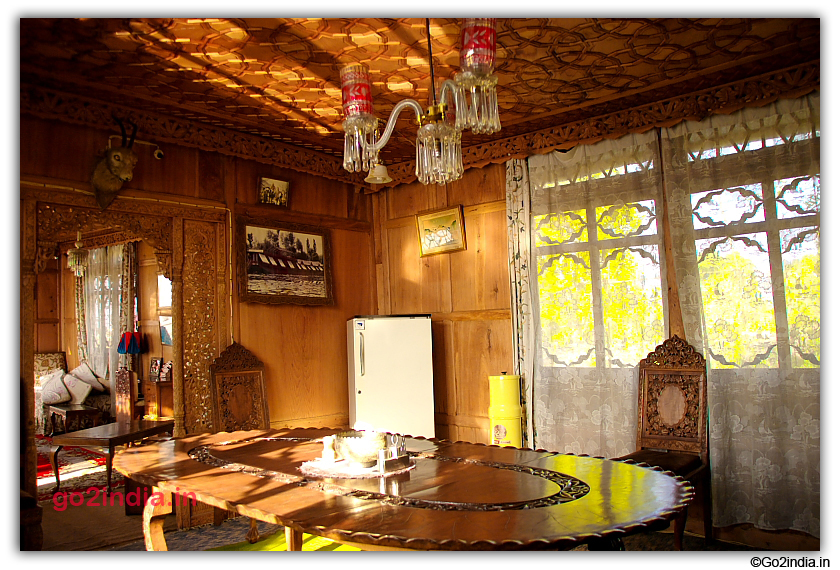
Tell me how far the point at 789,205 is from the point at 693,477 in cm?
169

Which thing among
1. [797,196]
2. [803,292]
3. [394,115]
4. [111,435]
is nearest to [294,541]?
[394,115]

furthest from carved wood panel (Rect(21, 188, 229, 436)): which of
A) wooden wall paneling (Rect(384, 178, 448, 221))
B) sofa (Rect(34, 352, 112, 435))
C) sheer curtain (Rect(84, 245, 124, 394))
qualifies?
sheer curtain (Rect(84, 245, 124, 394))

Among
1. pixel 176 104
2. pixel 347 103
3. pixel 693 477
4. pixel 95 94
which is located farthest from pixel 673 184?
pixel 95 94

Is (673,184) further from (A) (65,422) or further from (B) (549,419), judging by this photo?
(A) (65,422)

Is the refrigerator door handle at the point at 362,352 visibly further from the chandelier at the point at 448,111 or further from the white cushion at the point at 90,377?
the white cushion at the point at 90,377

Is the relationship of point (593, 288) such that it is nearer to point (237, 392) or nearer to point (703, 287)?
point (703, 287)

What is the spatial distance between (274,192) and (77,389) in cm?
490

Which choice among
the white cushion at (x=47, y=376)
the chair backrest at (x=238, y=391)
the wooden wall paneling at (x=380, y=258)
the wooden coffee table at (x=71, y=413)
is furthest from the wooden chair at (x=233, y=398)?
the white cushion at (x=47, y=376)

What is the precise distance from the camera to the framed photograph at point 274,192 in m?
4.88

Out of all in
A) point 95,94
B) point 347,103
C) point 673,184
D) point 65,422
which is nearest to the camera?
point 347,103

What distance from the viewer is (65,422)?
726 centimetres

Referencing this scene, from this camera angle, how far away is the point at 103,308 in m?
8.30
